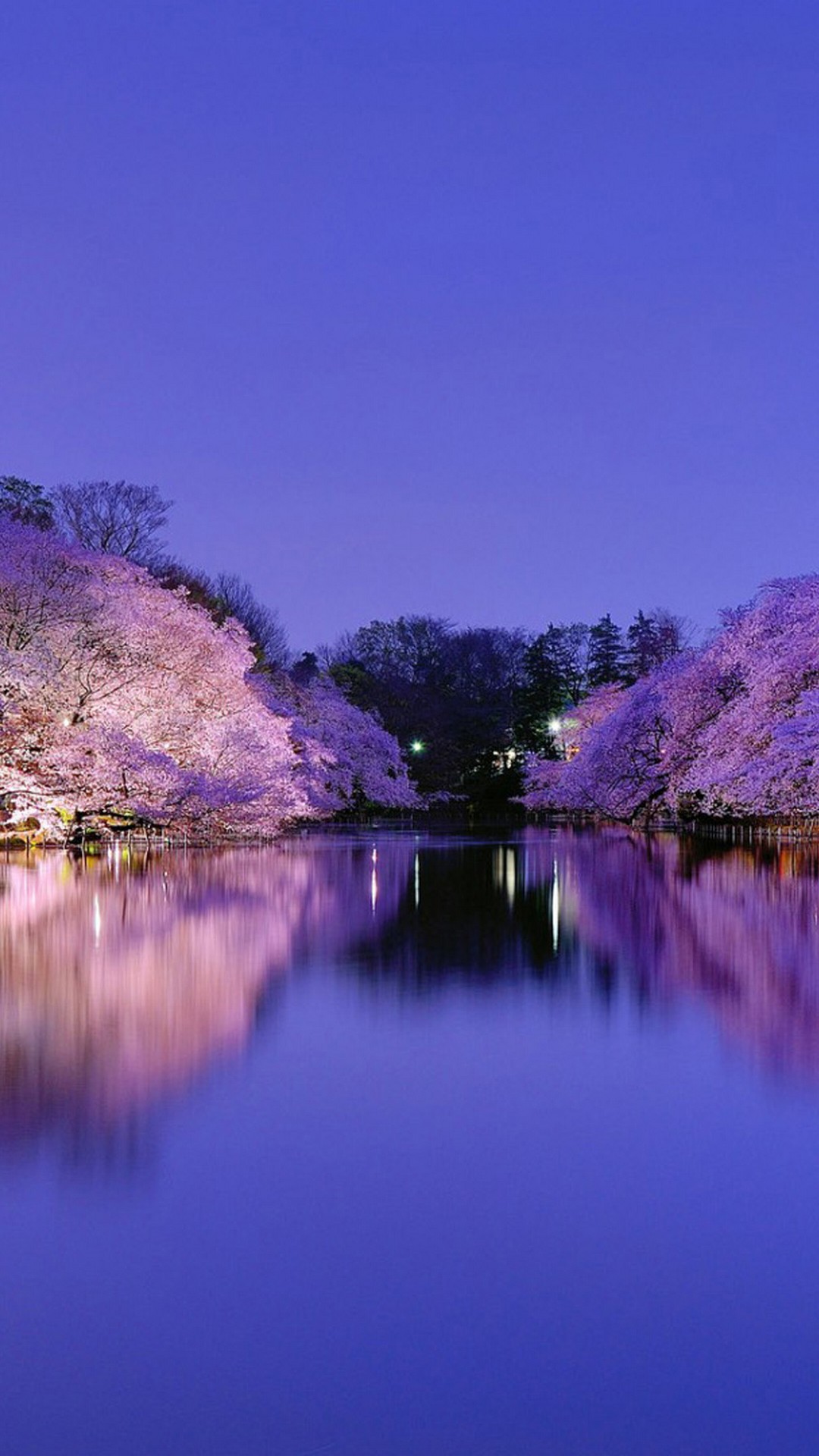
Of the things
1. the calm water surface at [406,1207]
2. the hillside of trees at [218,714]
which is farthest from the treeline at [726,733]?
the calm water surface at [406,1207]

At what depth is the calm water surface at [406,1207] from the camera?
133 inches

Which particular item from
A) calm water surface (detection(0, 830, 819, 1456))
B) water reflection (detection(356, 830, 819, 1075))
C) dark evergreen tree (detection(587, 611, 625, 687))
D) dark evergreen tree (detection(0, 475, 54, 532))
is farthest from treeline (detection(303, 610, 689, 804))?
calm water surface (detection(0, 830, 819, 1456))

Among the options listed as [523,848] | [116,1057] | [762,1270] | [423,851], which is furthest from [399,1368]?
[523,848]

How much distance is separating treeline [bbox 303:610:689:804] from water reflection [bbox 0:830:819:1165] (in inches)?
1548

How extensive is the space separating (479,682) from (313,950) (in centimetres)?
7186

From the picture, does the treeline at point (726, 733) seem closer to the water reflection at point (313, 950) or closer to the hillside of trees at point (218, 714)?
the hillside of trees at point (218, 714)

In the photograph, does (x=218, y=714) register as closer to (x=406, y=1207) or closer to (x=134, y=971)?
(x=134, y=971)

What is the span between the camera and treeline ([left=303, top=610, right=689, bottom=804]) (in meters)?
66.8

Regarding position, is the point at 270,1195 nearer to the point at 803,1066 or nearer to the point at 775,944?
the point at 803,1066

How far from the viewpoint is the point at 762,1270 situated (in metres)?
4.34

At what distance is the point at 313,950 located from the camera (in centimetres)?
1292

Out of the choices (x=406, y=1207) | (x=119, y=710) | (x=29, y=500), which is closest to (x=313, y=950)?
(x=406, y=1207)

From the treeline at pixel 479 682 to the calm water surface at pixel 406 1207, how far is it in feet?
169

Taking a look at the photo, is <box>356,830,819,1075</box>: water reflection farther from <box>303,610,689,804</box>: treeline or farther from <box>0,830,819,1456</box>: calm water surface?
<box>303,610,689,804</box>: treeline
